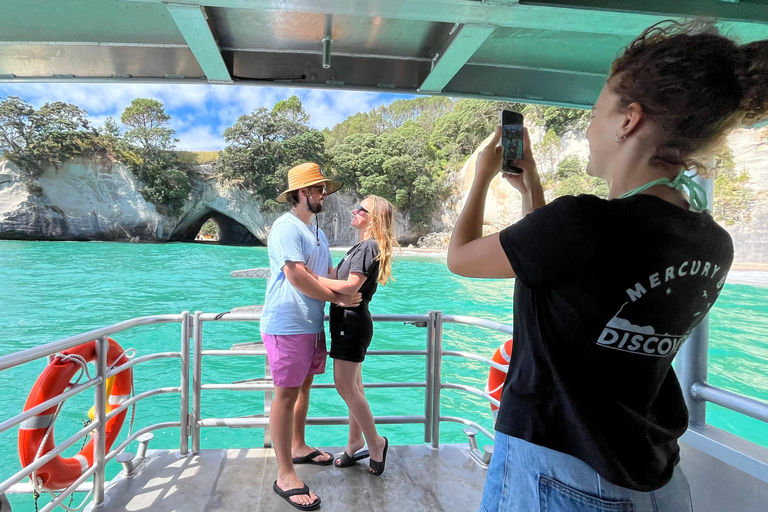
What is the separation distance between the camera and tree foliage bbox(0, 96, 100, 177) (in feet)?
80.2

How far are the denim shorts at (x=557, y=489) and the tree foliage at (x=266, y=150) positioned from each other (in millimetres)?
29425

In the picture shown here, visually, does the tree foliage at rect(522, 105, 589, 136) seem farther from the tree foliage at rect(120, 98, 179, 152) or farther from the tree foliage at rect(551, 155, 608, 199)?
the tree foliage at rect(120, 98, 179, 152)

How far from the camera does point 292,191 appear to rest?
208 cm

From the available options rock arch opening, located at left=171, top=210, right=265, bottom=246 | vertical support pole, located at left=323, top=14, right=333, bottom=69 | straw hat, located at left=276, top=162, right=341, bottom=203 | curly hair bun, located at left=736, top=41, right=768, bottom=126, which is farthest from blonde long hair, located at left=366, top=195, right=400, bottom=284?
rock arch opening, located at left=171, top=210, right=265, bottom=246

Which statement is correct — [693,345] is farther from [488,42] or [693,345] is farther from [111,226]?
[111,226]

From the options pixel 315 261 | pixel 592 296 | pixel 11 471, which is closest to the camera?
pixel 592 296

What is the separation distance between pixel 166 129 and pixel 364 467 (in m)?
32.6

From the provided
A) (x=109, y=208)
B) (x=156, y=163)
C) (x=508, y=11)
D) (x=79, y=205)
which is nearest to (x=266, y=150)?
(x=156, y=163)

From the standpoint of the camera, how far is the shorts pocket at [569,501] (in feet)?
1.83

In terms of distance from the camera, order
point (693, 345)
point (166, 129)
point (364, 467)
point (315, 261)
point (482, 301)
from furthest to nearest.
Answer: point (166, 129), point (482, 301), point (364, 467), point (315, 261), point (693, 345)

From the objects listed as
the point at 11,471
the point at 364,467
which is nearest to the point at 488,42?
the point at 364,467

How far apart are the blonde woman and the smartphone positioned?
129 cm

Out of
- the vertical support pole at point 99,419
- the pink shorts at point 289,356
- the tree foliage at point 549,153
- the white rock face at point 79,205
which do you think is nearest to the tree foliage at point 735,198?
the tree foliage at point 549,153

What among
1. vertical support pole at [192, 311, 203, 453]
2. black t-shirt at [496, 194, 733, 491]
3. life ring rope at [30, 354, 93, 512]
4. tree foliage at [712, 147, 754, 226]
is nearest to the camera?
black t-shirt at [496, 194, 733, 491]
